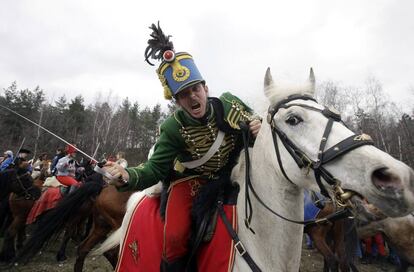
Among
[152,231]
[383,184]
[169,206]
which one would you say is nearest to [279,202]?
[383,184]

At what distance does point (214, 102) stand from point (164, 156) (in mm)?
670

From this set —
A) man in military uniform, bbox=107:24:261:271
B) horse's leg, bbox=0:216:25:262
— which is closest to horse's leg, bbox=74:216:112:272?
horse's leg, bbox=0:216:25:262

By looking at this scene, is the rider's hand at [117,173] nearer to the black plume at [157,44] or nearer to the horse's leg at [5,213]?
the black plume at [157,44]

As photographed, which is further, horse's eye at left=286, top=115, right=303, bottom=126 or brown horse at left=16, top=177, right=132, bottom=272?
brown horse at left=16, top=177, right=132, bottom=272

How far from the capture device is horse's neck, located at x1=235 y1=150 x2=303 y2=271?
2301 mm

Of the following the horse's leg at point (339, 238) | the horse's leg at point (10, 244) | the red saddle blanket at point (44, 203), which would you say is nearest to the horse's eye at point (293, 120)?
the horse's leg at point (339, 238)

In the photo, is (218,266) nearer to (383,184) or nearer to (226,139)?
(226,139)

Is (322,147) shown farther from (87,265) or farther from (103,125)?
(103,125)

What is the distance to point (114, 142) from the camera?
40.3m

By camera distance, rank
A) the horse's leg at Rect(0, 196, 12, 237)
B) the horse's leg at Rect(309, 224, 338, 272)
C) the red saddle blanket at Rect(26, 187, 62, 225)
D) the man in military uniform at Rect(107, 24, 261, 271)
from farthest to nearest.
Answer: the horse's leg at Rect(0, 196, 12, 237)
the red saddle blanket at Rect(26, 187, 62, 225)
the horse's leg at Rect(309, 224, 338, 272)
the man in military uniform at Rect(107, 24, 261, 271)

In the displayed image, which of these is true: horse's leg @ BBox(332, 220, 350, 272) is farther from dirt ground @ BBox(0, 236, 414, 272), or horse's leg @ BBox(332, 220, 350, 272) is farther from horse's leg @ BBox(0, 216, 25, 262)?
horse's leg @ BBox(0, 216, 25, 262)

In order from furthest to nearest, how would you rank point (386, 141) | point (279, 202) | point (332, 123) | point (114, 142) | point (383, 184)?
point (114, 142), point (386, 141), point (279, 202), point (332, 123), point (383, 184)

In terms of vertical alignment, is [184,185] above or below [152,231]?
above

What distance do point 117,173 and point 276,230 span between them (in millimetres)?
1267
